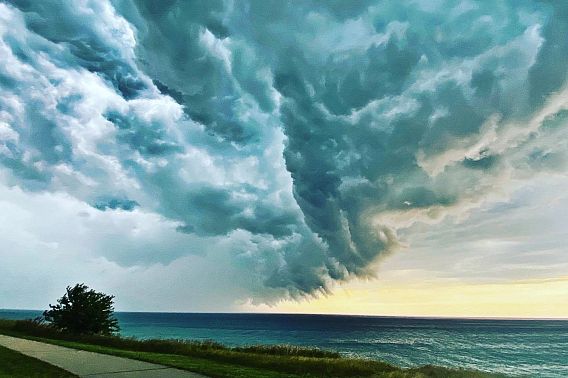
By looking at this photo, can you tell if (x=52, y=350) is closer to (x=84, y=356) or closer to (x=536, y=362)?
(x=84, y=356)

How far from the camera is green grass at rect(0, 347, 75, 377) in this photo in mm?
13797

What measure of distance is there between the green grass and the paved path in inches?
16.1

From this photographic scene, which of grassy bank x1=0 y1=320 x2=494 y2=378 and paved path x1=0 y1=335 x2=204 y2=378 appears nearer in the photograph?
paved path x1=0 y1=335 x2=204 y2=378

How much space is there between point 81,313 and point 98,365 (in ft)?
61.6

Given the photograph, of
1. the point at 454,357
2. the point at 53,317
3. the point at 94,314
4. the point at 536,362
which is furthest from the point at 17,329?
the point at 536,362

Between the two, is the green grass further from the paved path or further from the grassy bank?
the grassy bank

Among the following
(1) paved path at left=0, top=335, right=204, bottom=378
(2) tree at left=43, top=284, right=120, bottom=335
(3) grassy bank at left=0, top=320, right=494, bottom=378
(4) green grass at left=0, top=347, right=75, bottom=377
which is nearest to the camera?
(4) green grass at left=0, top=347, right=75, bottom=377

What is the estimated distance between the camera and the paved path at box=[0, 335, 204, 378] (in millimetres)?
14711

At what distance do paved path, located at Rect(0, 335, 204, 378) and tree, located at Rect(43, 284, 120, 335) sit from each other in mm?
12292

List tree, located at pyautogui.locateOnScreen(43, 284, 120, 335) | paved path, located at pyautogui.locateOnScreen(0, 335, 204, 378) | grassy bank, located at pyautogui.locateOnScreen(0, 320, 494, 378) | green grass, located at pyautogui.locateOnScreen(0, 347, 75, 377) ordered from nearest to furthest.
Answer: green grass, located at pyautogui.locateOnScreen(0, 347, 75, 377) → paved path, located at pyautogui.locateOnScreen(0, 335, 204, 378) → grassy bank, located at pyautogui.locateOnScreen(0, 320, 494, 378) → tree, located at pyautogui.locateOnScreen(43, 284, 120, 335)

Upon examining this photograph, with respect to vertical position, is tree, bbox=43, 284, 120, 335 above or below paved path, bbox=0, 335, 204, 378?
above

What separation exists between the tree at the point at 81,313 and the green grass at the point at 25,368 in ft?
51.5

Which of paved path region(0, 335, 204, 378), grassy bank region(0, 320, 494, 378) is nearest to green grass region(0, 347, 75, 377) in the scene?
paved path region(0, 335, 204, 378)

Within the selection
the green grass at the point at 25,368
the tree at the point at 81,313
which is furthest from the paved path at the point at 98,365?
Answer: the tree at the point at 81,313
